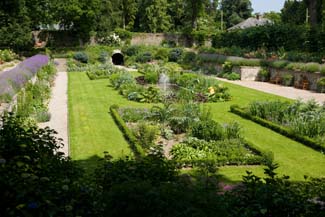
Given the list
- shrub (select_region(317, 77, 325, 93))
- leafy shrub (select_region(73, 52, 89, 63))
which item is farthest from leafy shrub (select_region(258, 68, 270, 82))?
leafy shrub (select_region(73, 52, 89, 63))

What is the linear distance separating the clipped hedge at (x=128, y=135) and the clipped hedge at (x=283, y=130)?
4100 millimetres

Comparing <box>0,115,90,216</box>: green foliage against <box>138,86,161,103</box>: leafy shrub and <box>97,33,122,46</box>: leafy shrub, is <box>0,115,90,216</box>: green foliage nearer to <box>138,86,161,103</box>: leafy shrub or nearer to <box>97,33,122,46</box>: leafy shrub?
<box>138,86,161,103</box>: leafy shrub

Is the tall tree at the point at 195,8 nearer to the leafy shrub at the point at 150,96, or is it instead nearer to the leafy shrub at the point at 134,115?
the leafy shrub at the point at 150,96

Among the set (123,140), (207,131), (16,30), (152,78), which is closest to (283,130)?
(207,131)

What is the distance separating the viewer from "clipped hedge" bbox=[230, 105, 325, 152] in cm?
1066

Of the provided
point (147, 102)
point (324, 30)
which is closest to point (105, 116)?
point (147, 102)

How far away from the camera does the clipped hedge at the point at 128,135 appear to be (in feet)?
32.5

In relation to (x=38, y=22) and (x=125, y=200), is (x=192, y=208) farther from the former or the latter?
(x=38, y=22)

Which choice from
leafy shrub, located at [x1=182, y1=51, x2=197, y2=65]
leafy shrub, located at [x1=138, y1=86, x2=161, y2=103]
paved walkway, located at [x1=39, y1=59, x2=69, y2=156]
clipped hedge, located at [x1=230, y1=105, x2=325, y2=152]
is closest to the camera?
clipped hedge, located at [x1=230, y1=105, x2=325, y2=152]

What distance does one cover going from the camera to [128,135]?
11.4 metres

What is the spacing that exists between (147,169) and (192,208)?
2041 millimetres

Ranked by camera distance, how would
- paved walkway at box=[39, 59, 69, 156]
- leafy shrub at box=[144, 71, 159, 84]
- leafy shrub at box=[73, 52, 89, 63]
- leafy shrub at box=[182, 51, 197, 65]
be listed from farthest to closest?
leafy shrub at box=[73, 52, 89, 63] < leafy shrub at box=[182, 51, 197, 65] < leafy shrub at box=[144, 71, 159, 84] < paved walkway at box=[39, 59, 69, 156]

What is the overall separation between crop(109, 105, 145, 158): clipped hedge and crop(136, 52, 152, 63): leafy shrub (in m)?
24.2

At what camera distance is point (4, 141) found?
18.7 ft
